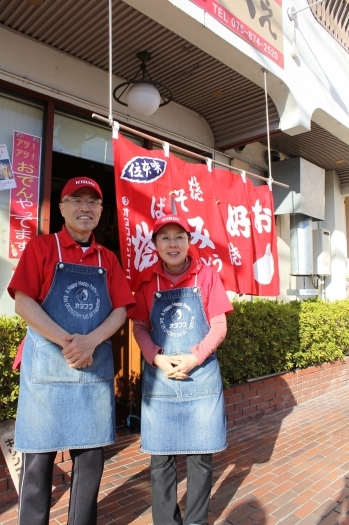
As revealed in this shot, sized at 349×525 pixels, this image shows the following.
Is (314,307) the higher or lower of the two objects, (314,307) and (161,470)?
the higher

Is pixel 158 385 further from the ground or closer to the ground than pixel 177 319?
closer to the ground

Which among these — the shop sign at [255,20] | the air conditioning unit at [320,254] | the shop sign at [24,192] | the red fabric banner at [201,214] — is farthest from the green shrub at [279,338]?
the shop sign at [255,20]

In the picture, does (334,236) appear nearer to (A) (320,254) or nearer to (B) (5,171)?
(A) (320,254)

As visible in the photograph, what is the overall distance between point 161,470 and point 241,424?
2.88m

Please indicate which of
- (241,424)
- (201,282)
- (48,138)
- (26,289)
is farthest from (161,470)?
(48,138)

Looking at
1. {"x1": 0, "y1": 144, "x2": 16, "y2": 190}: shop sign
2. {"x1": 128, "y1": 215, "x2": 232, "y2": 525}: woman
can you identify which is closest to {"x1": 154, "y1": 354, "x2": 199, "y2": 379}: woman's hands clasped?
{"x1": 128, "y1": 215, "x2": 232, "y2": 525}: woman

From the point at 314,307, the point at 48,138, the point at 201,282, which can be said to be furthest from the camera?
the point at 314,307

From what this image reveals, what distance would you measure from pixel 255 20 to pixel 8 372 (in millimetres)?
4999

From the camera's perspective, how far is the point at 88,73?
17.1 ft

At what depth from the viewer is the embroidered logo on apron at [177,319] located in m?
2.74

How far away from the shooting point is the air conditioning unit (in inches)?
342

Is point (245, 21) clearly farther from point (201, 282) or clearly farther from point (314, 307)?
point (314, 307)

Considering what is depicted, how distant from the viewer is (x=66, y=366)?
2.38 metres

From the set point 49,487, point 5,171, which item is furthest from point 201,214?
point 49,487
